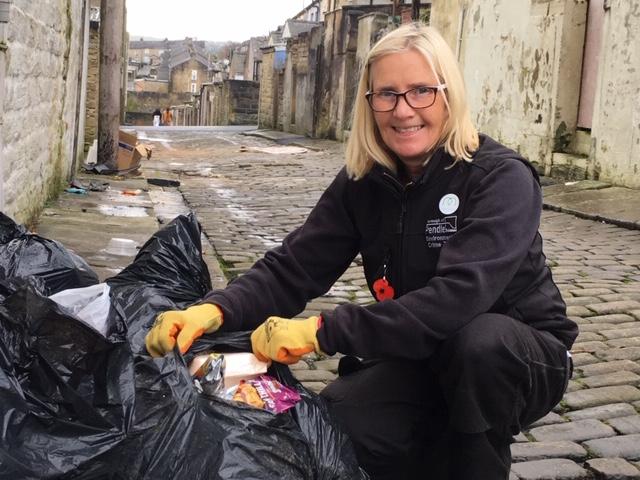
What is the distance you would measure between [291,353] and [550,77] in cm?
1072

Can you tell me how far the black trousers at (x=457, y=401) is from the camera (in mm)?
2348

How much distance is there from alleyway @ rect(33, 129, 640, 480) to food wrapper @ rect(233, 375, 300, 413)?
1088 millimetres

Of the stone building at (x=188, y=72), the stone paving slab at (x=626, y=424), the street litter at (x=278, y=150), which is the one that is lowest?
the stone paving slab at (x=626, y=424)

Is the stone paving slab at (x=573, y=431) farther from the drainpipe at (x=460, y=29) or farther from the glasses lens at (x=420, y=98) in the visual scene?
the drainpipe at (x=460, y=29)

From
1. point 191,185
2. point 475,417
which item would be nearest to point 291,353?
point 475,417

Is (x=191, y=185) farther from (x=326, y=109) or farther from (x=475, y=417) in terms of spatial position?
(x=326, y=109)

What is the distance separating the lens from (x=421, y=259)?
2.61 m

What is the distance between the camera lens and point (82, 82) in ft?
37.5

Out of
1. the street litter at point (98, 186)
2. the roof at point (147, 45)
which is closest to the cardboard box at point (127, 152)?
the street litter at point (98, 186)

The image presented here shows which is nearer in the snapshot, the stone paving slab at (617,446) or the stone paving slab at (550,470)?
the stone paving slab at (550,470)

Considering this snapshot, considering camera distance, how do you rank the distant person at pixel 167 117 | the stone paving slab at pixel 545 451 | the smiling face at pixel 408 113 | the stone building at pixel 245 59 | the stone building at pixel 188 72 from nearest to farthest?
the smiling face at pixel 408 113, the stone paving slab at pixel 545 451, the distant person at pixel 167 117, the stone building at pixel 245 59, the stone building at pixel 188 72

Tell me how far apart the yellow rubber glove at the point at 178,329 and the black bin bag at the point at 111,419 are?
0.19 meters

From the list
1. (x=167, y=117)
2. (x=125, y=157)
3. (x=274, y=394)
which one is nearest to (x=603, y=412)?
(x=274, y=394)

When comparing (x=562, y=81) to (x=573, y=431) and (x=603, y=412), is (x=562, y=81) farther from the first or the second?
(x=573, y=431)
